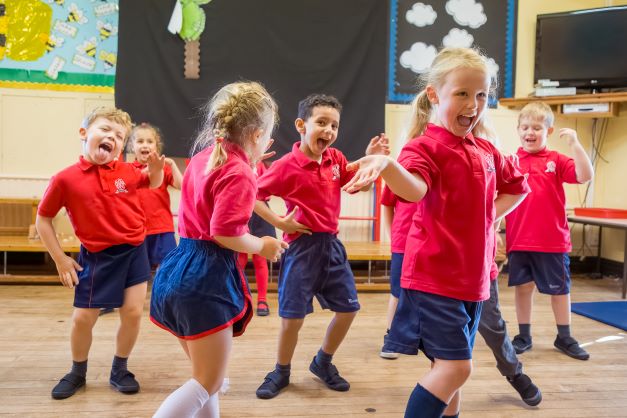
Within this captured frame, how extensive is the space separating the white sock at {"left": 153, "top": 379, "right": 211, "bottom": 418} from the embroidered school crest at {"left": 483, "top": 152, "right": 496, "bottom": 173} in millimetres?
998

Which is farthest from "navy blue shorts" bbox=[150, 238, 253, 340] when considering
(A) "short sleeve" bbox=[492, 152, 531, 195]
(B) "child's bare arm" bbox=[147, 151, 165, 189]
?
(A) "short sleeve" bbox=[492, 152, 531, 195]

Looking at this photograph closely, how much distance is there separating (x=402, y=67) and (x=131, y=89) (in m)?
2.48

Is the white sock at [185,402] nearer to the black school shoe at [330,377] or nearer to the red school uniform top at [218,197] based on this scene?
the red school uniform top at [218,197]

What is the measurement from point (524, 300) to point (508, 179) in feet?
4.71

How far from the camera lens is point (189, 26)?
4.76 metres

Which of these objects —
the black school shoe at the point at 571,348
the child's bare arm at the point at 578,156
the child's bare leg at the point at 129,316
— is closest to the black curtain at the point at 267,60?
the child's bare arm at the point at 578,156

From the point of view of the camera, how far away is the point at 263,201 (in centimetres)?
235

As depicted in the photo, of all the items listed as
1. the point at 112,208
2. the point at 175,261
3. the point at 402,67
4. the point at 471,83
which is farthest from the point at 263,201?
the point at 402,67

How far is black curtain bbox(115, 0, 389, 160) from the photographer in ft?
15.5

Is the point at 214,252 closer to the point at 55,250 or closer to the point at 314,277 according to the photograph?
the point at 314,277

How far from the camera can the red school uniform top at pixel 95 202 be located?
2.17 meters

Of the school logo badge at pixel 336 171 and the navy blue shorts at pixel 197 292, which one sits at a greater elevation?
the school logo badge at pixel 336 171

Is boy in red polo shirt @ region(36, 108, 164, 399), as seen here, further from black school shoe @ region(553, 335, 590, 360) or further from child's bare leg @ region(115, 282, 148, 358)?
black school shoe @ region(553, 335, 590, 360)

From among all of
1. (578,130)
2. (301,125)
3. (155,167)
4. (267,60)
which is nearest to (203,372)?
(155,167)
